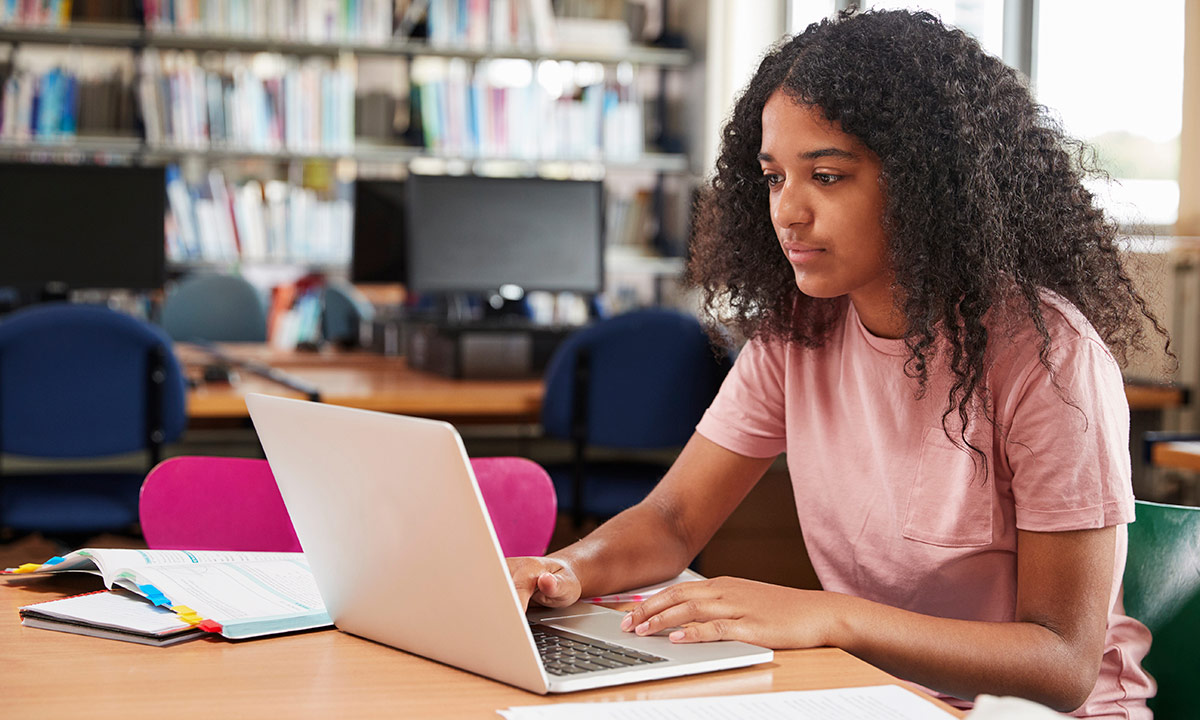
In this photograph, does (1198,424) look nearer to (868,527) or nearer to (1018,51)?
(1018,51)

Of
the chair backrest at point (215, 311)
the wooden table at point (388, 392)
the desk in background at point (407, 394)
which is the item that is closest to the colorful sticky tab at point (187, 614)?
the wooden table at point (388, 392)

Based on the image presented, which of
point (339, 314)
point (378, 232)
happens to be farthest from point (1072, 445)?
point (339, 314)

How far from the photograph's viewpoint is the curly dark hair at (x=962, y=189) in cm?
112

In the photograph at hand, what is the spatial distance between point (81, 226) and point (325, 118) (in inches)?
55.2

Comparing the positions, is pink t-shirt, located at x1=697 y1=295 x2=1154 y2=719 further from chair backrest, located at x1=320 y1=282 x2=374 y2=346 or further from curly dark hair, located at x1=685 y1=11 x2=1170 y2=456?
chair backrest, located at x1=320 y1=282 x2=374 y2=346

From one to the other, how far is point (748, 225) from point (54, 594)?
0.85 metres

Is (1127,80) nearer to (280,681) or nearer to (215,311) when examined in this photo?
(280,681)

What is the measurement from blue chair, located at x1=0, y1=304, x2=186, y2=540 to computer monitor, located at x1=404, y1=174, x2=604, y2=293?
0.88 metres

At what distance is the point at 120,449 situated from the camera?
2629 millimetres

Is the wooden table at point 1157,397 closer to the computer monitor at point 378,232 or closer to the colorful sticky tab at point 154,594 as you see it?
the computer monitor at point 378,232

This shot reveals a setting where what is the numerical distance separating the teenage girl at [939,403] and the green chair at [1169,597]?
5 cm

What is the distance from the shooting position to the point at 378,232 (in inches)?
142

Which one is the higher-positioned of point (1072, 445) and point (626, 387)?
point (1072, 445)

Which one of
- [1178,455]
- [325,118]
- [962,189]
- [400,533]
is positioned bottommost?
[1178,455]
